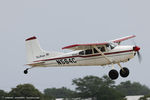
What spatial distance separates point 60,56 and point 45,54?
54.3 inches

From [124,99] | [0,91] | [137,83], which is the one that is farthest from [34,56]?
[137,83]

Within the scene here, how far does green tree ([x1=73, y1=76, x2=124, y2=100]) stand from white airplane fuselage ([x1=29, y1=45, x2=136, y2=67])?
73.0 feet

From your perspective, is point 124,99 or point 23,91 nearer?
point 23,91

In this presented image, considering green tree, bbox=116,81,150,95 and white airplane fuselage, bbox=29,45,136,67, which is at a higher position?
green tree, bbox=116,81,150,95

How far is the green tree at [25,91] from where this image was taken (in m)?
45.8

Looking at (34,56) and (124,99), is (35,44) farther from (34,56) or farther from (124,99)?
(124,99)

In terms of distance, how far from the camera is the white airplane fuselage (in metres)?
27.2

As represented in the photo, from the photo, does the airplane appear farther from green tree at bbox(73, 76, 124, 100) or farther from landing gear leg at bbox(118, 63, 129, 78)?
green tree at bbox(73, 76, 124, 100)

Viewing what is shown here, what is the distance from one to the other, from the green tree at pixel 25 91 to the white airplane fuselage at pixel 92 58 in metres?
17.0

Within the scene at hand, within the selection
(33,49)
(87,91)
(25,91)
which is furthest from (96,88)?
(33,49)

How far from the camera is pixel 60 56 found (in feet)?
95.7

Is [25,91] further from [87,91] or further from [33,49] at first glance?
[33,49]

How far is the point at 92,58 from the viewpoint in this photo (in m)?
27.8

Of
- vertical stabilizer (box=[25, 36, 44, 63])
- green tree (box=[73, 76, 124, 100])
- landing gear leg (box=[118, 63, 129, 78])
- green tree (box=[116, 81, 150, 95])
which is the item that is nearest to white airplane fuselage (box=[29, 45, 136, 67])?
landing gear leg (box=[118, 63, 129, 78])
